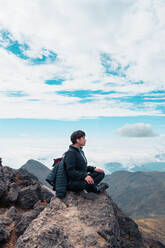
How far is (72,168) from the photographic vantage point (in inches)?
438

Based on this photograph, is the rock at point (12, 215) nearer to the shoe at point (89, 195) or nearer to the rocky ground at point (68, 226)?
the rocky ground at point (68, 226)

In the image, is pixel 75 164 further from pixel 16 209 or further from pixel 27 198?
pixel 27 198

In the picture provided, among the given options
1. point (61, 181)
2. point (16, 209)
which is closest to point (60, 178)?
point (61, 181)

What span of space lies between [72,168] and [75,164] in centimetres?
46

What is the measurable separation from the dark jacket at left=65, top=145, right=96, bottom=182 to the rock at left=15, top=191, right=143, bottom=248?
1480mm

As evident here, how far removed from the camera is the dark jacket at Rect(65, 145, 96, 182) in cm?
1113

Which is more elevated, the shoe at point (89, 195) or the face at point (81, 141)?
the face at point (81, 141)

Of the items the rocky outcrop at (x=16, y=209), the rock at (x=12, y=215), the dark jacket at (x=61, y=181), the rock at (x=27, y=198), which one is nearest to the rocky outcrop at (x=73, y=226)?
the dark jacket at (x=61, y=181)

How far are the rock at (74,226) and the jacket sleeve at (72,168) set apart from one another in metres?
1.47

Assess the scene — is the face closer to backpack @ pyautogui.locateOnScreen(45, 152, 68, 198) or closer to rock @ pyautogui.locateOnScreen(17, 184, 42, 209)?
backpack @ pyautogui.locateOnScreen(45, 152, 68, 198)

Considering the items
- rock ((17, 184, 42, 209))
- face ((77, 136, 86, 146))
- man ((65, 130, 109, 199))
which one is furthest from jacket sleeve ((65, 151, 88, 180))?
rock ((17, 184, 42, 209))

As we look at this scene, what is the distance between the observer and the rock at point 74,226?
350 inches

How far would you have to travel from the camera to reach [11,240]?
12.9 m

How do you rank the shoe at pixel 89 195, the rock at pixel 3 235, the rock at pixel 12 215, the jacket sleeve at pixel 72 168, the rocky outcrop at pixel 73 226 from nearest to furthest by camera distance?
1. the rocky outcrop at pixel 73 226
2. the jacket sleeve at pixel 72 168
3. the shoe at pixel 89 195
4. the rock at pixel 3 235
5. the rock at pixel 12 215
